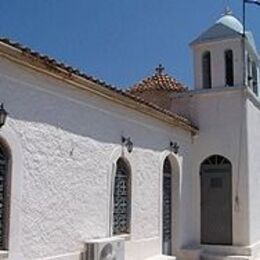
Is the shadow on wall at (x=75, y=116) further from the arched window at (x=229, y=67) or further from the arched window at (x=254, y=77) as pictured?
the arched window at (x=254, y=77)

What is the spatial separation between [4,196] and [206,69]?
9.96 meters

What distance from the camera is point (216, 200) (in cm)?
1528

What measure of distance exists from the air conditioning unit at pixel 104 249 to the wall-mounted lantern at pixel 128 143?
206cm

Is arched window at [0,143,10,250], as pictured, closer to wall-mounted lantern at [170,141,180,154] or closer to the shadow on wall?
the shadow on wall

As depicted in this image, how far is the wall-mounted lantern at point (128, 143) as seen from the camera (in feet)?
36.7

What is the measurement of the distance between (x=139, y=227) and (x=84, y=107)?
131 inches

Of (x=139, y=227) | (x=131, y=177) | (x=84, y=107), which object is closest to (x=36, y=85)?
(x=84, y=107)

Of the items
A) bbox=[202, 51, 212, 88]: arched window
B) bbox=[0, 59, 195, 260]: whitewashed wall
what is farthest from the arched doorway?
bbox=[0, 59, 195, 260]: whitewashed wall

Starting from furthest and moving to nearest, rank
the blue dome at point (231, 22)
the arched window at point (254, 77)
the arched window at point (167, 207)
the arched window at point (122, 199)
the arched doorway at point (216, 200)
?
the arched window at point (254, 77), the blue dome at point (231, 22), the arched doorway at point (216, 200), the arched window at point (167, 207), the arched window at point (122, 199)

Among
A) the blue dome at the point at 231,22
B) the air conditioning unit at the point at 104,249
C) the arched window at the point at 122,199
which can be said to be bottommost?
the air conditioning unit at the point at 104,249

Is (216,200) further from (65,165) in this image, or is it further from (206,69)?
(65,165)

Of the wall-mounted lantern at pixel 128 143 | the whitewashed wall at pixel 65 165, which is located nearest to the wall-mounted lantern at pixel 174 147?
the whitewashed wall at pixel 65 165

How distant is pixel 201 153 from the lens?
15.4 meters

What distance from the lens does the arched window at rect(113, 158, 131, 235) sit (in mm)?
10992
